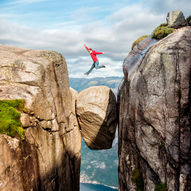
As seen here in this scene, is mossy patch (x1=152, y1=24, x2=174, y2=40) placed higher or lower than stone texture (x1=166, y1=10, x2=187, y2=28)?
lower

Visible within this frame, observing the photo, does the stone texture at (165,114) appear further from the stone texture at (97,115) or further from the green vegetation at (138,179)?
the stone texture at (97,115)

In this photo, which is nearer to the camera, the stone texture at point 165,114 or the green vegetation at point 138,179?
the stone texture at point 165,114

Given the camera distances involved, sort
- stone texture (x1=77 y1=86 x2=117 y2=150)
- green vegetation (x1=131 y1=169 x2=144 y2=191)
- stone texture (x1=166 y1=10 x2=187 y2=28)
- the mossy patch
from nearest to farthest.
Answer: green vegetation (x1=131 y1=169 x2=144 y2=191)
the mossy patch
stone texture (x1=166 y1=10 x2=187 y2=28)
stone texture (x1=77 y1=86 x2=117 y2=150)

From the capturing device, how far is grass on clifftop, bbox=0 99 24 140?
10508 mm

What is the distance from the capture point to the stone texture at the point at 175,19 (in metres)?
17.1

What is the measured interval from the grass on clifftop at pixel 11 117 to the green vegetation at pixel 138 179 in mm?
9172

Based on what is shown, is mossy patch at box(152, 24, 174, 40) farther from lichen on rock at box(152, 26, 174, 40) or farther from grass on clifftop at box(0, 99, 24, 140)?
grass on clifftop at box(0, 99, 24, 140)

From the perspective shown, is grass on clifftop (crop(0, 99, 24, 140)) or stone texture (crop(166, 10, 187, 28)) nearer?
grass on clifftop (crop(0, 99, 24, 140))

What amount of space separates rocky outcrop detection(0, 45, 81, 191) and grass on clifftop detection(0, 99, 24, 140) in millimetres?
387

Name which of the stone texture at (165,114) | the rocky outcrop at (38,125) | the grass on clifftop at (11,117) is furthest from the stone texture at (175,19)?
the grass on clifftop at (11,117)

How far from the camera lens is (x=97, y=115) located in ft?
68.2

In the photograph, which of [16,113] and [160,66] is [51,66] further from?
[160,66]

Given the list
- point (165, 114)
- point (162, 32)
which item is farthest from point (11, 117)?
point (162, 32)

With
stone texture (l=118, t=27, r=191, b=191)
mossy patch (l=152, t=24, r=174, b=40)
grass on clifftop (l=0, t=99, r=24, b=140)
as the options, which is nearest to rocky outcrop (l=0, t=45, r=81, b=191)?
grass on clifftop (l=0, t=99, r=24, b=140)
